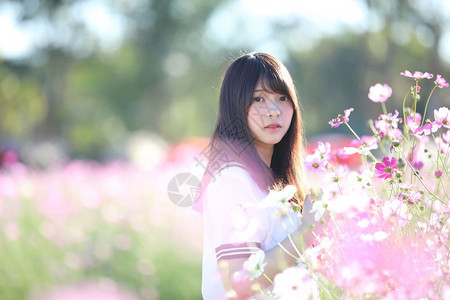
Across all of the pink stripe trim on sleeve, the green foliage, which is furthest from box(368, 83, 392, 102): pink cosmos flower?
the green foliage

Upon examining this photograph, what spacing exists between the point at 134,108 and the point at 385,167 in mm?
27554

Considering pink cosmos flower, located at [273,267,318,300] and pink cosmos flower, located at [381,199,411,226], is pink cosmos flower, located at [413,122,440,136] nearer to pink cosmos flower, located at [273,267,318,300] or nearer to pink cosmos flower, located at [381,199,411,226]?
pink cosmos flower, located at [381,199,411,226]

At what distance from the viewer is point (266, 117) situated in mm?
1946

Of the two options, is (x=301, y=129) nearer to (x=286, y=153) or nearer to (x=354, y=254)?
(x=286, y=153)


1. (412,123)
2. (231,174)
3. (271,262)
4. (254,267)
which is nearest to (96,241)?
(231,174)

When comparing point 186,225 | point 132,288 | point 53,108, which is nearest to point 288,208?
point 132,288

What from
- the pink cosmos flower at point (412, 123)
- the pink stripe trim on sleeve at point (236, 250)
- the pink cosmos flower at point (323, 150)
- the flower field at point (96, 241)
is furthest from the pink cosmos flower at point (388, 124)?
the flower field at point (96, 241)

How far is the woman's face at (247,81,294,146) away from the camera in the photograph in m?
1.94

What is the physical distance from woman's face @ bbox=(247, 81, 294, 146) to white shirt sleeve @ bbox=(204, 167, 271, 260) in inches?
8.6

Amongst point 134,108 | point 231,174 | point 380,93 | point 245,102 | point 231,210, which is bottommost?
point 231,210

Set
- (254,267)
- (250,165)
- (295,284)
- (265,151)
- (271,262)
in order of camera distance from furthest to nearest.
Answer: (265,151)
(250,165)
(271,262)
(254,267)
(295,284)

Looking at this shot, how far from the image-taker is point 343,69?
2547cm

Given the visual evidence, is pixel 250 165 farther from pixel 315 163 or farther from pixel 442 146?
pixel 442 146

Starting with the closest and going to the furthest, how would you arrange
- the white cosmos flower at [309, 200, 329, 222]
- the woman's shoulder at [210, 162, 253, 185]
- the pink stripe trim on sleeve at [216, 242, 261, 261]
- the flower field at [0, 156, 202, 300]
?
the white cosmos flower at [309, 200, 329, 222]
the pink stripe trim on sleeve at [216, 242, 261, 261]
the woman's shoulder at [210, 162, 253, 185]
the flower field at [0, 156, 202, 300]
